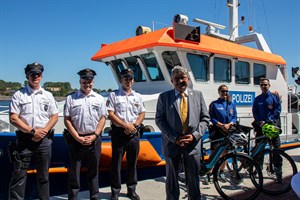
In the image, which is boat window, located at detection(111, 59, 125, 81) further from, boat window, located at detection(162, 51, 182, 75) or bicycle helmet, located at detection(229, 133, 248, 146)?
bicycle helmet, located at detection(229, 133, 248, 146)

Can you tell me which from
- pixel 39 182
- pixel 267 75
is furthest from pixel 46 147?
pixel 267 75

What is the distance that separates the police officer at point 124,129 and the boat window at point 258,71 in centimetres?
410

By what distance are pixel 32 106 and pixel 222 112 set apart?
278 cm

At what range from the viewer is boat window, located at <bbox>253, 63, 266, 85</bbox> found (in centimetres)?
701

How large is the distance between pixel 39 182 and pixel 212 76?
4.11 m

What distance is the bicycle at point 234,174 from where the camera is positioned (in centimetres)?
398

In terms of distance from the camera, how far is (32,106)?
10.8 feet

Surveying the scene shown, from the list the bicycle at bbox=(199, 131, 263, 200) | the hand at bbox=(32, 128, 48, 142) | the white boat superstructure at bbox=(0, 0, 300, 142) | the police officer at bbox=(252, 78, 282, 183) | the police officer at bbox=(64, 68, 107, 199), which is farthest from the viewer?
the white boat superstructure at bbox=(0, 0, 300, 142)

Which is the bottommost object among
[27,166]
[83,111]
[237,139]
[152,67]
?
[27,166]

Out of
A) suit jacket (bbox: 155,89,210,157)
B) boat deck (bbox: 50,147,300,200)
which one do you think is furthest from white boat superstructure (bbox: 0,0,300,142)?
suit jacket (bbox: 155,89,210,157)

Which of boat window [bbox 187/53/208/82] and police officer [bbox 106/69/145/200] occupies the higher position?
boat window [bbox 187/53/208/82]

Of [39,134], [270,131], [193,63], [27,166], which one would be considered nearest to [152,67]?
[193,63]

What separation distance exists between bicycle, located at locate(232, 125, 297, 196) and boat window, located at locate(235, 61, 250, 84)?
8.05ft

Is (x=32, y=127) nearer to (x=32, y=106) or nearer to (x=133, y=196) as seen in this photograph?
(x=32, y=106)
